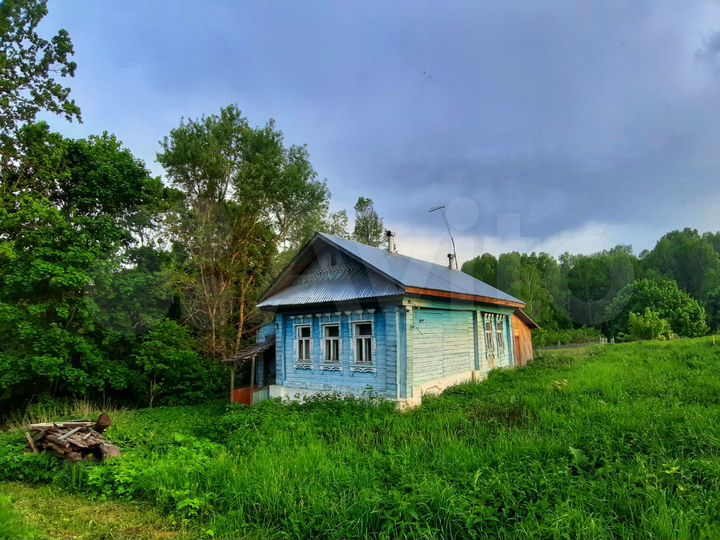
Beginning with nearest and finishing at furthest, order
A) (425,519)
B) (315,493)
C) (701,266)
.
A: (425,519) → (315,493) → (701,266)

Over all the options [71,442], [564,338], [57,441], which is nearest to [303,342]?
[71,442]

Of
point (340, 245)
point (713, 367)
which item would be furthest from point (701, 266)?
point (340, 245)

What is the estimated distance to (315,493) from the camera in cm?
468

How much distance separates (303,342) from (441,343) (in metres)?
4.73

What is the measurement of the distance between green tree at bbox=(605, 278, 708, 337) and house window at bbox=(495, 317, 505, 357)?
23272 millimetres

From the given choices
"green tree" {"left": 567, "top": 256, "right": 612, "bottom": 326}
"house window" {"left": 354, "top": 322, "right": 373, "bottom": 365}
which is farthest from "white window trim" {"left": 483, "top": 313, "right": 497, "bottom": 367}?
"green tree" {"left": 567, "top": 256, "right": 612, "bottom": 326}

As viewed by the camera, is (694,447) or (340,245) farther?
(340,245)

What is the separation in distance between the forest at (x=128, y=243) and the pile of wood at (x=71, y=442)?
22.8 ft

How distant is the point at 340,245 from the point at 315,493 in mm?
8282

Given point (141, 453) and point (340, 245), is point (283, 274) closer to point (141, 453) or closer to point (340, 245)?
point (340, 245)

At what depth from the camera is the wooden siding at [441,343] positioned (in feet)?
36.2

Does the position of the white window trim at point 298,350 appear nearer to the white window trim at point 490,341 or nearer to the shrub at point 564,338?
the white window trim at point 490,341

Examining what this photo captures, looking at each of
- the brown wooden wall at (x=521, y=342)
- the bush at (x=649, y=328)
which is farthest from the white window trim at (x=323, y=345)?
the bush at (x=649, y=328)

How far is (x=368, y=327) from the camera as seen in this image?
453 inches
